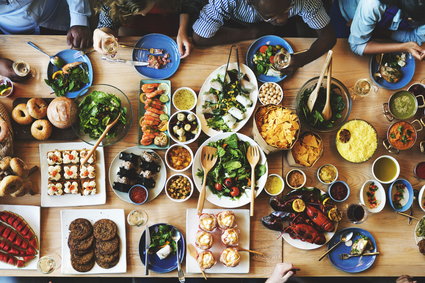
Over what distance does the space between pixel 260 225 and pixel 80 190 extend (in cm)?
133

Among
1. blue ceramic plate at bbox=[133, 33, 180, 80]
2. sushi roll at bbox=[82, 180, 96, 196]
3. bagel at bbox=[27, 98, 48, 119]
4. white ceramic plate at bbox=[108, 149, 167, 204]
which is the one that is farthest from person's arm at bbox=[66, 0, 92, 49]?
sushi roll at bbox=[82, 180, 96, 196]

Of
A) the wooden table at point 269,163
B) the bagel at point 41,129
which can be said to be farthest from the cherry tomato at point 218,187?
the bagel at point 41,129

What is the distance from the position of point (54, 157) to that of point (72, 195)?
0.30 m

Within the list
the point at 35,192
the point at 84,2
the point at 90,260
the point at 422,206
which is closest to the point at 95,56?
the point at 84,2

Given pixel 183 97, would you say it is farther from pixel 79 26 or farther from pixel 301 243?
pixel 301 243

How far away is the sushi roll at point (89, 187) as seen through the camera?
2.34 metres

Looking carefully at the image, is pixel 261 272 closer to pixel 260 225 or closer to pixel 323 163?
pixel 260 225

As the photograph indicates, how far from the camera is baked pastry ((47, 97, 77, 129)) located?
2.23 m

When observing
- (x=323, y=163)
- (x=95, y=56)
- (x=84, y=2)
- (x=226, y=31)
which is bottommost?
(x=323, y=163)

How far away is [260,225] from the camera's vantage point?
2406mm

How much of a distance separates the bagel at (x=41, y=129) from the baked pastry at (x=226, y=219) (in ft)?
4.39

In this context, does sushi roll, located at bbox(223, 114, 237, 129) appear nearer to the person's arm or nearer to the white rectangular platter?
the white rectangular platter

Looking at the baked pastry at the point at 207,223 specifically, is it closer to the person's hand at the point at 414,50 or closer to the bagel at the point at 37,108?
the bagel at the point at 37,108

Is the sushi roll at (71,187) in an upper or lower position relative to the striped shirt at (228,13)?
lower
